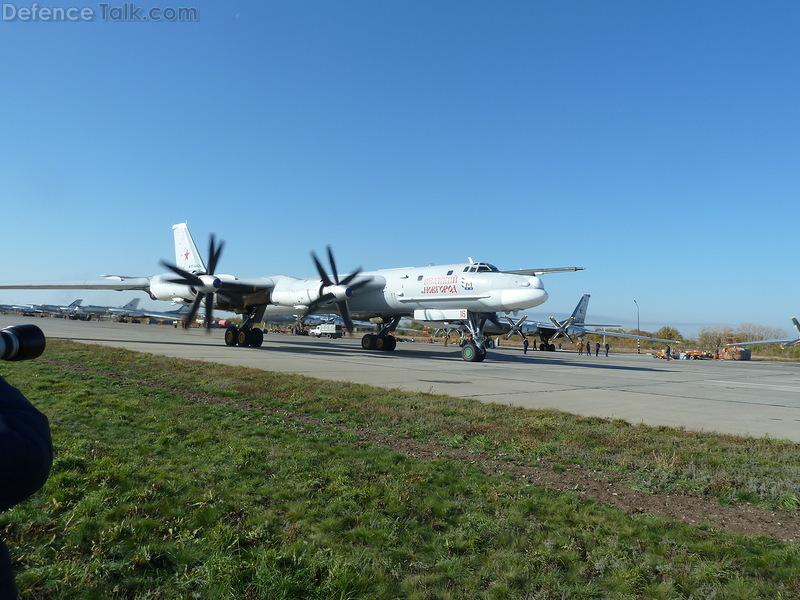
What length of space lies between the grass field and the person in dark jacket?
201 cm

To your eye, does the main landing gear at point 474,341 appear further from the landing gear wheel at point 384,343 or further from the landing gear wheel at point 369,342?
the landing gear wheel at point 369,342

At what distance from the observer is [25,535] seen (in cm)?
386

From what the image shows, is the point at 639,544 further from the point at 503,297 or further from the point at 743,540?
the point at 503,297

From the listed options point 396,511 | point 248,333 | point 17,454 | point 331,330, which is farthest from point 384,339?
point 17,454

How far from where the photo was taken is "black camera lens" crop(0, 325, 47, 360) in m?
1.79

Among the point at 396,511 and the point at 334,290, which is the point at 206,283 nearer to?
the point at 334,290

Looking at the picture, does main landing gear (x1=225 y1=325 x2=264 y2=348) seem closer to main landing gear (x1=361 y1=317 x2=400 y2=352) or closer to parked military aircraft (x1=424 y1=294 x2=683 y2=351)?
main landing gear (x1=361 y1=317 x2=400 y2=352)

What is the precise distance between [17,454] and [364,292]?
2551 centimetres

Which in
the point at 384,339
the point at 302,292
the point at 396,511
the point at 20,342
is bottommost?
the point at 396,511

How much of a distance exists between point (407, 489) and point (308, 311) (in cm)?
2095

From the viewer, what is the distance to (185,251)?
97.7 ft

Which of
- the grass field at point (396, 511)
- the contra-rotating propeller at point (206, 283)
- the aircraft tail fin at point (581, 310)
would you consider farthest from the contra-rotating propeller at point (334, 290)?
the aircraft tail fin at point (581, 310)

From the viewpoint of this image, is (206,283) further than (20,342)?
Yes

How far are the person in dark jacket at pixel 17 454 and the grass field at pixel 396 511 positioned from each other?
2.01 m
